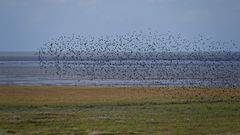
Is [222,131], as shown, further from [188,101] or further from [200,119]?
[188,101]

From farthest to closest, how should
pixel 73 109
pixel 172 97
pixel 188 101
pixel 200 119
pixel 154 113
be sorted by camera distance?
pixel 172 97 → pixel 188 101 → pixel 73 109 → pixel 154 113 → pixel 200 119

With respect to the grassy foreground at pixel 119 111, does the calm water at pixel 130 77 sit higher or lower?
lower

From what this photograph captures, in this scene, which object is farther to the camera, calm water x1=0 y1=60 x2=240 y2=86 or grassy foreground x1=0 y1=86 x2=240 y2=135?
calm water x1=0 y1=60 x2=240 y2=86

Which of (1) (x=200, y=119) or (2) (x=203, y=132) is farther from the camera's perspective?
(1) (x=200, y=119)

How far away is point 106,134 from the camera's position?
2770 cm

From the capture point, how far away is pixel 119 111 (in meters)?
38.1

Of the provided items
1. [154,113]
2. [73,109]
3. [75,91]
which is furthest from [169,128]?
[75,91]

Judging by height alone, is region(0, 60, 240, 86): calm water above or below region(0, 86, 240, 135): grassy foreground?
below

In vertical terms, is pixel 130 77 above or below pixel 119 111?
below

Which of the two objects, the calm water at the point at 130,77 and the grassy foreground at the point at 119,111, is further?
the calm water at the point at 130,77

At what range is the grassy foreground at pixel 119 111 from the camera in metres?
29.4

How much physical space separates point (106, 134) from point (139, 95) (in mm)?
22410

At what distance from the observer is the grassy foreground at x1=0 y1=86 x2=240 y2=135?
96.3 feet

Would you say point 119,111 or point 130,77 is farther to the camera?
point 130,77
